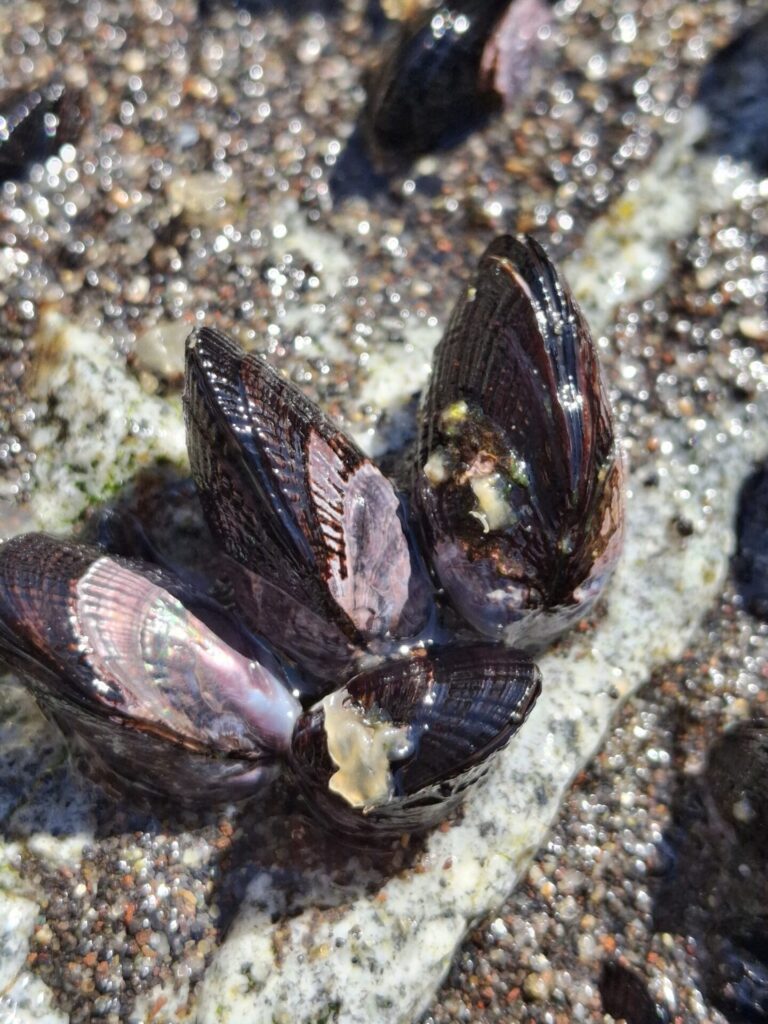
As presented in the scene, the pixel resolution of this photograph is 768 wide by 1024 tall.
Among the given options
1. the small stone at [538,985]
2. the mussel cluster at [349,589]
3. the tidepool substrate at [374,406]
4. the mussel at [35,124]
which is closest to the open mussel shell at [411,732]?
the mussel cluster at [349,589]

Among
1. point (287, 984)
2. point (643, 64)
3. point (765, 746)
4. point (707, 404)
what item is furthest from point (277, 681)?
point (643, 64)

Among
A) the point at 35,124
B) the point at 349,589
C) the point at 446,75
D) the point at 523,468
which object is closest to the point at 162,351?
the point at 35,124

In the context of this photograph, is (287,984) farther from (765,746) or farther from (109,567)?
(765,746)

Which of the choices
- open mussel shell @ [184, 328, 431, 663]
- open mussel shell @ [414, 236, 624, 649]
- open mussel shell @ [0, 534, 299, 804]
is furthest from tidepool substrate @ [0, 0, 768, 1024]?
open mussel shell @ [184, 328, 431, 663]

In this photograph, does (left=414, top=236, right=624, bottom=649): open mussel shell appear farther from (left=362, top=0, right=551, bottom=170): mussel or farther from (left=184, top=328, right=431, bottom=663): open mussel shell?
(left=362, top=0, right=551, bottom=170): mussel

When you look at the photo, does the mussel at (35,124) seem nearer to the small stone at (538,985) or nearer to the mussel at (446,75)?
the mussel at (446,75)
